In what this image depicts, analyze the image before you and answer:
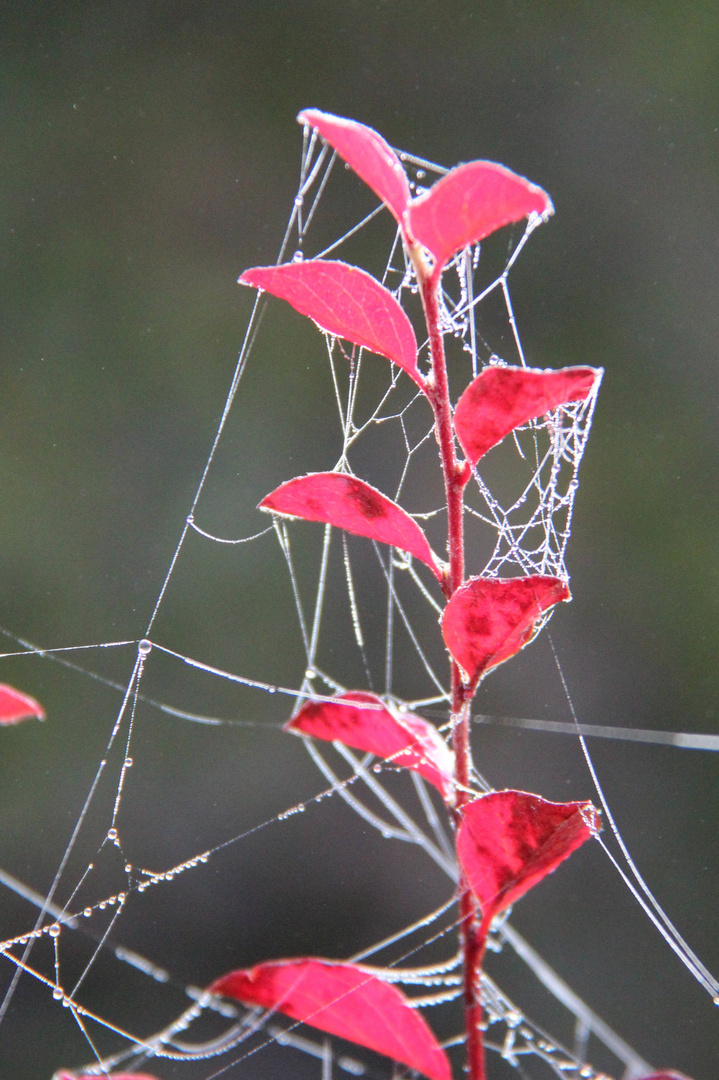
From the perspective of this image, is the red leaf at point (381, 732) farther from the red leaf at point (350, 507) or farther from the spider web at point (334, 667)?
the spider web at point (334, 667)

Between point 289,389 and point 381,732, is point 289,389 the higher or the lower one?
the higher one

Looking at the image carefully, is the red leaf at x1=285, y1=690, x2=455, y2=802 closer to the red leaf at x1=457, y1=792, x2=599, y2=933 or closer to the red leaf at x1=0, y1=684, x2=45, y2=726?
the red leaf at x1=457, y1=792, x2=599, y2=933

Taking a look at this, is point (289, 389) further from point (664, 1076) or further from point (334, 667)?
point (664, 1076)

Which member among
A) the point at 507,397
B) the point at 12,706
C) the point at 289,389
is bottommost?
the point at 12,706

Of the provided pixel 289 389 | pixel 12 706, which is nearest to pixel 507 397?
pixel 12 706

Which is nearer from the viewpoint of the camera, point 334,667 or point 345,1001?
point 345,1001

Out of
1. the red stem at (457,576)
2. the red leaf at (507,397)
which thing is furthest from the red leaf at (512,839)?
the red leaf at (507,397)

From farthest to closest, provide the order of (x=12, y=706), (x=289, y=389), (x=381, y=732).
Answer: (x=289, y=389) < (x=381, y=732) < (x=12, y=706)
